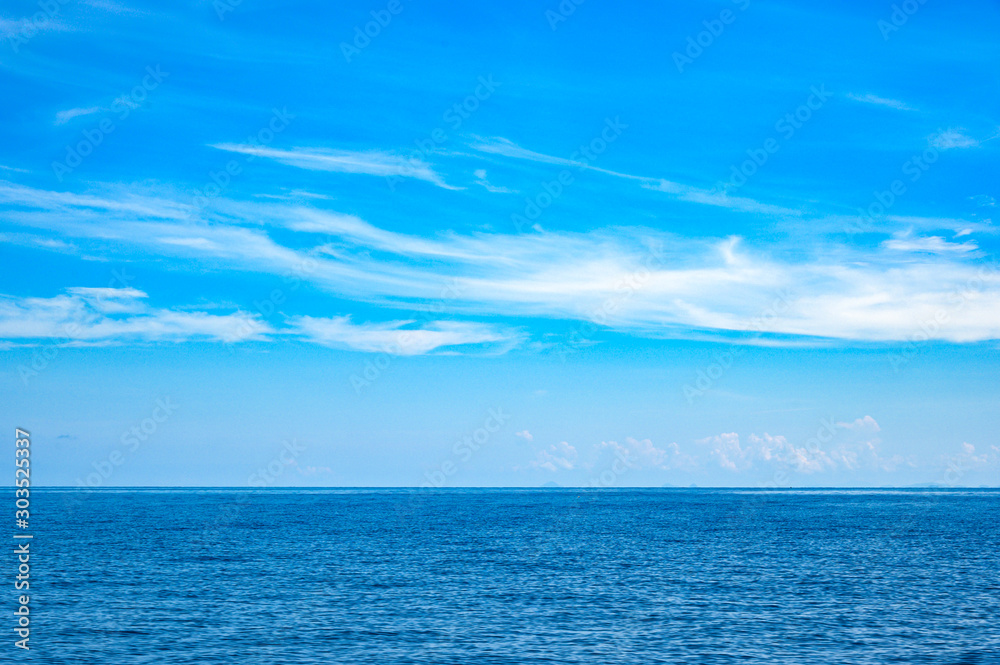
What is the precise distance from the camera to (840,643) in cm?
3691

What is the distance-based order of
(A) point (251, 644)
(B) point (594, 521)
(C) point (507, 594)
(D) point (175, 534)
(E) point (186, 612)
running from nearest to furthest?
(A) point (251, 644)
(E) point (186, 612)
(C) point (507, 594)
(D) point (175, 534)
(B) point (594, 521)

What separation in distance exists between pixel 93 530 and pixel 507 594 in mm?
70061

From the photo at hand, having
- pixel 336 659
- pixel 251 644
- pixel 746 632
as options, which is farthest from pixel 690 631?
pixel 251 644

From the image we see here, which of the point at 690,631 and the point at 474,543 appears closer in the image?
the point at 690,631

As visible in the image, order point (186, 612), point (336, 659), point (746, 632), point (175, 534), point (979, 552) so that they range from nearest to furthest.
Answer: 1. point (336, 659)
2. point (746, 632)
3. point (186, 612)
4. point (979, 552)
5. point (175, 534)

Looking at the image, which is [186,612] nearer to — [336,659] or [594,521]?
[336,659]

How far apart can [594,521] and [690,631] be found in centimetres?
9357

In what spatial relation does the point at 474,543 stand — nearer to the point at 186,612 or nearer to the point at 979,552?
the point at 186,612

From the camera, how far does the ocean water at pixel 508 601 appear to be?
35.7 m

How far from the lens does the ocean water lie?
35656 millimetres

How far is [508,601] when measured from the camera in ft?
156

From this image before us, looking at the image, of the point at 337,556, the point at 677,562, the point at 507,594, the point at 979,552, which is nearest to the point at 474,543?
the point at 337,556

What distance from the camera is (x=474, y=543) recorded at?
86125 mm

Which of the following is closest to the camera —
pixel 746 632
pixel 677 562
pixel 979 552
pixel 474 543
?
pixel 746 632
